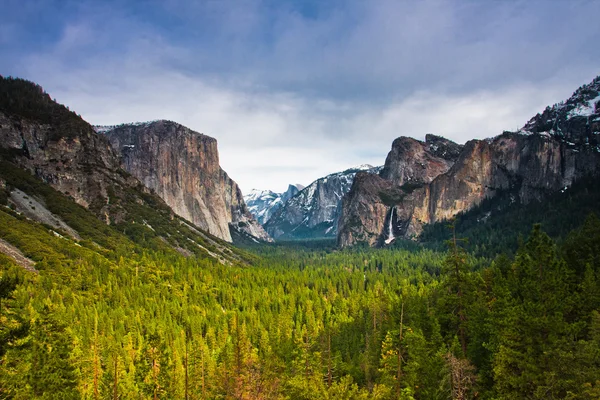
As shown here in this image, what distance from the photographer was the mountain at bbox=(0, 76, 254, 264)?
464 ft

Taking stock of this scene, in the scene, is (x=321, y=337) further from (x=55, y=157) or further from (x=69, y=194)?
(x=55, y=157)

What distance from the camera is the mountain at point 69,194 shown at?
464 feet

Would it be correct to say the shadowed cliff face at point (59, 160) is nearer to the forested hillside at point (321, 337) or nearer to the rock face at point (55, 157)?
the rock face at point (55, 157)

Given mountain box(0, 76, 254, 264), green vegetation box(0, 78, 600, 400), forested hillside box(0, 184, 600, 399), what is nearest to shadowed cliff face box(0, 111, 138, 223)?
mountain box(0, 76, 254, 264)

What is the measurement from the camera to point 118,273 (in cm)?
10762

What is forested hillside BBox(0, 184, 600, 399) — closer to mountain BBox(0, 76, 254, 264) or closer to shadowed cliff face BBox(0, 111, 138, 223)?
mountain BBox(0, 76, 254, 264)

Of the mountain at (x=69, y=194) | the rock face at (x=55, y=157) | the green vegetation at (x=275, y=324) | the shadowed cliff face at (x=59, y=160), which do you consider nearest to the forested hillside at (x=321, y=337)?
the green vegetation at (x=275, y=324)

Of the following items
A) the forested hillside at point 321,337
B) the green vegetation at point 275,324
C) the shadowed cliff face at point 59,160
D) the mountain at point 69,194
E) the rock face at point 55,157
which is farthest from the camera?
the rock face at point 55,157

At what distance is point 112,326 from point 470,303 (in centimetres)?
6433

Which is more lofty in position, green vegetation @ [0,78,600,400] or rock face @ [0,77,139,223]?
rock face @ [0,77,139,223]

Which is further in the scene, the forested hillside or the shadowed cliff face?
the shadowed cliff face

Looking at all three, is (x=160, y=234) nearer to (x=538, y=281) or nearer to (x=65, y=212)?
(x=65, y=212)

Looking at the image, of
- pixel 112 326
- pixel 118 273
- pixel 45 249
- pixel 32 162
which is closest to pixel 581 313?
pixel 112 326

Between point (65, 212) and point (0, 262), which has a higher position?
point (65, 212)
